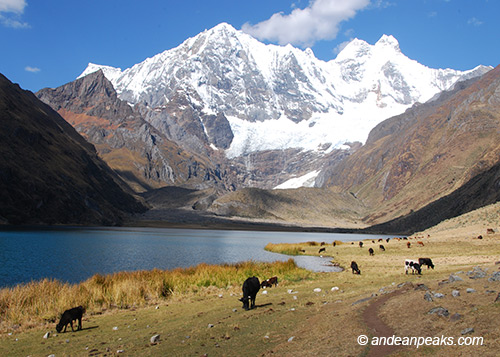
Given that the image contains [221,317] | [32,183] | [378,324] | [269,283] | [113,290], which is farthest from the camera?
[32,183]

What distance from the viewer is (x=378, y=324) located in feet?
43.4

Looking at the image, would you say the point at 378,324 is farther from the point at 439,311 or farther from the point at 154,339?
the point at 154,339

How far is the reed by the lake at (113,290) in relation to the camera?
23797 millimetres

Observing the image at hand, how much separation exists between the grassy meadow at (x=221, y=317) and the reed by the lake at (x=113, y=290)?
0.07m

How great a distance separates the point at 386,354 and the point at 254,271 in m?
27.8

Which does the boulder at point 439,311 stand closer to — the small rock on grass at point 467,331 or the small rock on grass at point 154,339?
the small rock on grass at point 467,331

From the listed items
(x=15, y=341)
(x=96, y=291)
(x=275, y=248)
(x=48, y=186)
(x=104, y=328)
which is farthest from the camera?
(x=48, y=186)

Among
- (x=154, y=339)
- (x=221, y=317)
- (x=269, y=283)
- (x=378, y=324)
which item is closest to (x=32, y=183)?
(x=269, y=283)

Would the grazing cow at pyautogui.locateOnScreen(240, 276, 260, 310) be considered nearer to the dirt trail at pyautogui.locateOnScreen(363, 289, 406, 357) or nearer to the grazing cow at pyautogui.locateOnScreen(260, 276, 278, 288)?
the dirt trail at pyautogui.locateOnScreen(363, 289, 406, 357)

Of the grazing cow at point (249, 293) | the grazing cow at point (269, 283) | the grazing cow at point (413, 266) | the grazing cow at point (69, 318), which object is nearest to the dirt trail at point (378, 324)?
the grazing cow at point (249, 293)

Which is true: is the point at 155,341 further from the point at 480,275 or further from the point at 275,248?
the point at 275,248

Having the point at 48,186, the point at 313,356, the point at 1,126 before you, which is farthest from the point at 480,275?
the point at 1,126

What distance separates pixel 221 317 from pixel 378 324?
28.6 feet

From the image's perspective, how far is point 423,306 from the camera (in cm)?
1373
